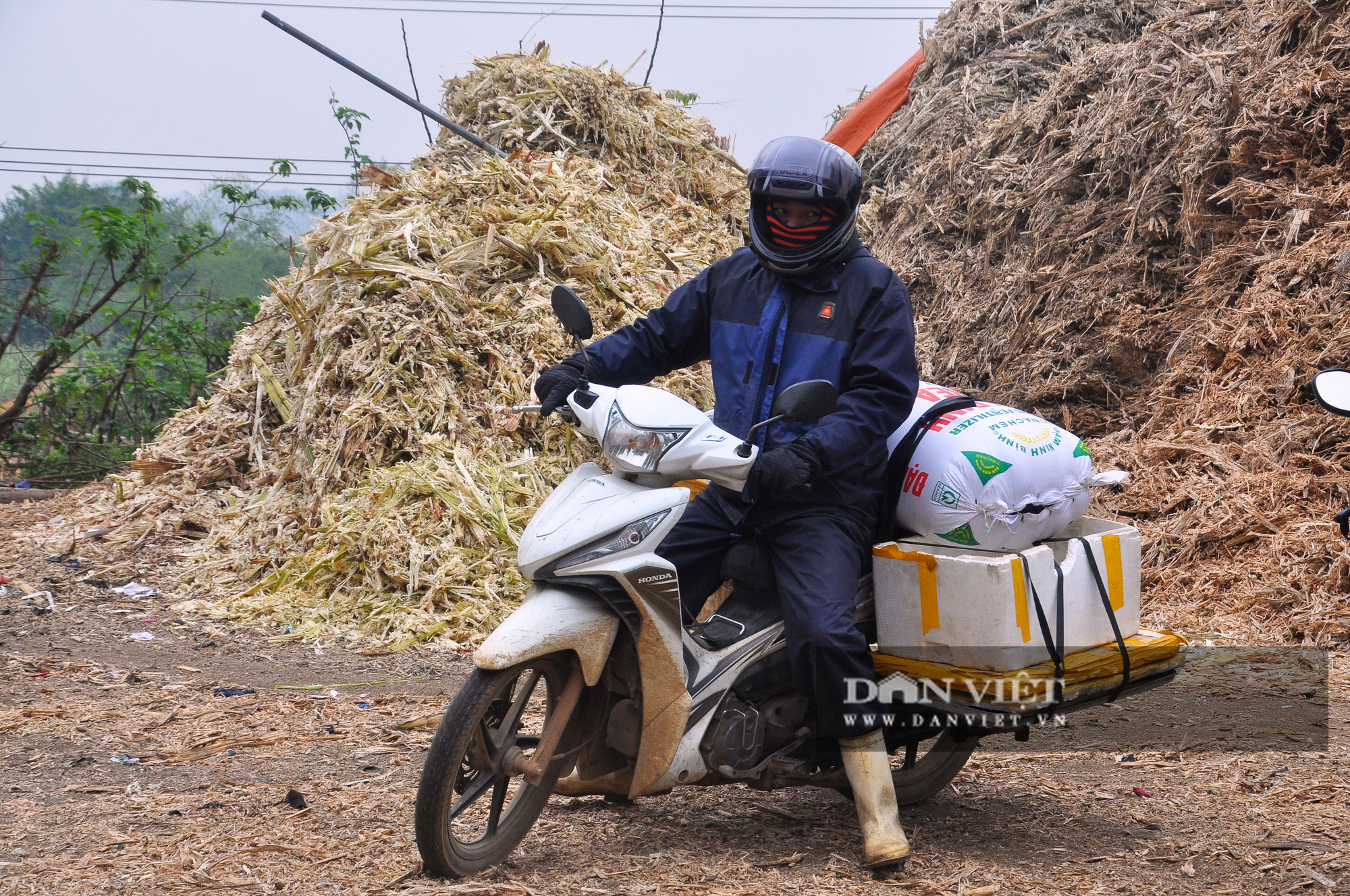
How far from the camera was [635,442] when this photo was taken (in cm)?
297

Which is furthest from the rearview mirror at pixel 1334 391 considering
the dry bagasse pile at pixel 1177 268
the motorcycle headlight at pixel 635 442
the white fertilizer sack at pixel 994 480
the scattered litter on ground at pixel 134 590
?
the scattered litter on ground at pixel 134 590

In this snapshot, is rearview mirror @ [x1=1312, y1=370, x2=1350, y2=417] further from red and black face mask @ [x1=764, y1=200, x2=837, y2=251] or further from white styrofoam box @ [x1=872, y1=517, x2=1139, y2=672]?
red and black face mask @ [x1=764, y1=200, x2=837, y2=251]

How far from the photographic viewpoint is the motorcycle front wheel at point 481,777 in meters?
2.88

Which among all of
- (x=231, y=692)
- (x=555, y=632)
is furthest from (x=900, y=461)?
(x=231, y=692)

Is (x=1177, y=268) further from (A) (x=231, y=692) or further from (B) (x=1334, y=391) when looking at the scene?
(A) (x=231, y=692)

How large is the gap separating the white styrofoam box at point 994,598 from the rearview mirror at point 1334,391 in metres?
Result: 0.99

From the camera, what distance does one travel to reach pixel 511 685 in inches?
121

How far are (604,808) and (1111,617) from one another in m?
1.74

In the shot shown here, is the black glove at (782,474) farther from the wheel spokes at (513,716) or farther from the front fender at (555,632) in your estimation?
the wheel spokes at (513,716)

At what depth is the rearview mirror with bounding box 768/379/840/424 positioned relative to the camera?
2818 millimetres

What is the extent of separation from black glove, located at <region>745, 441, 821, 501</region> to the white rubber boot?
78 centimetres

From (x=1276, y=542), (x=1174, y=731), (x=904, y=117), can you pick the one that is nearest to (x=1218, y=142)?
(x=1276, y=542)

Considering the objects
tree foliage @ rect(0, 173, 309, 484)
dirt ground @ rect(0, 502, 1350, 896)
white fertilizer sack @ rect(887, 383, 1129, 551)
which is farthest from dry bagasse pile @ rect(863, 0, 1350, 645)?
tree foliage @ rect(0, 173, 309, 484)

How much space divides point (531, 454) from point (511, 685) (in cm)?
427
